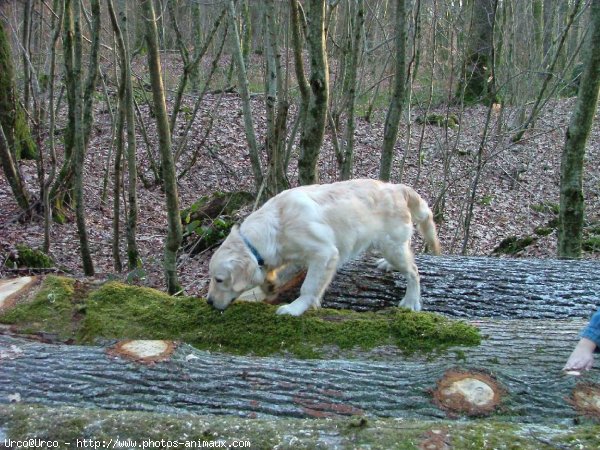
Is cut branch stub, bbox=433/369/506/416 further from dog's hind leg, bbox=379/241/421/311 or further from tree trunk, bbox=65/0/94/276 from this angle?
tree trunk, bbox=65/0/94/276

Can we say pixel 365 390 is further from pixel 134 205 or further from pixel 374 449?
pixel 134 205

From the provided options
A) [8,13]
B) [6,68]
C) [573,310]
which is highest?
[8,13]

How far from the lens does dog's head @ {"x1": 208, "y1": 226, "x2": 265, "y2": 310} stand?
16.0 feet

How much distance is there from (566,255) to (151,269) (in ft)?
19.3

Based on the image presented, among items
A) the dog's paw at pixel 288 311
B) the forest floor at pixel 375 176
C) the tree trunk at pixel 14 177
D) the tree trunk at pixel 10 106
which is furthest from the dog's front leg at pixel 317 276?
the tree trunk at pixel 10 106

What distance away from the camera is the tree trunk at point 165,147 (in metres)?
5.98

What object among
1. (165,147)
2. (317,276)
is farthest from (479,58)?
(317,276)

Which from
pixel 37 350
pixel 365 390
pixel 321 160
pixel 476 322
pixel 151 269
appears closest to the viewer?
pixel 365 390

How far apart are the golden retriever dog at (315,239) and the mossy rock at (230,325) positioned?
0.21 metres

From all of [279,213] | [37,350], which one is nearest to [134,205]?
[279,213]

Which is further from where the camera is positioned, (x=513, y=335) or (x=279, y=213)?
(x=279, y=213)

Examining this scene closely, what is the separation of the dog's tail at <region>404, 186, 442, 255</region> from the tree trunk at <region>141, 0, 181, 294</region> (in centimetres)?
251

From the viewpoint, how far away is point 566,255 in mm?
7902

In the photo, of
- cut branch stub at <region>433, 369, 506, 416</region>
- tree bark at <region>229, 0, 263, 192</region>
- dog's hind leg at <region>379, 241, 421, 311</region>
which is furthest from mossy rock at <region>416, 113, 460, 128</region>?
cut branch stub at <region>433, 369, 506, 416</region>
